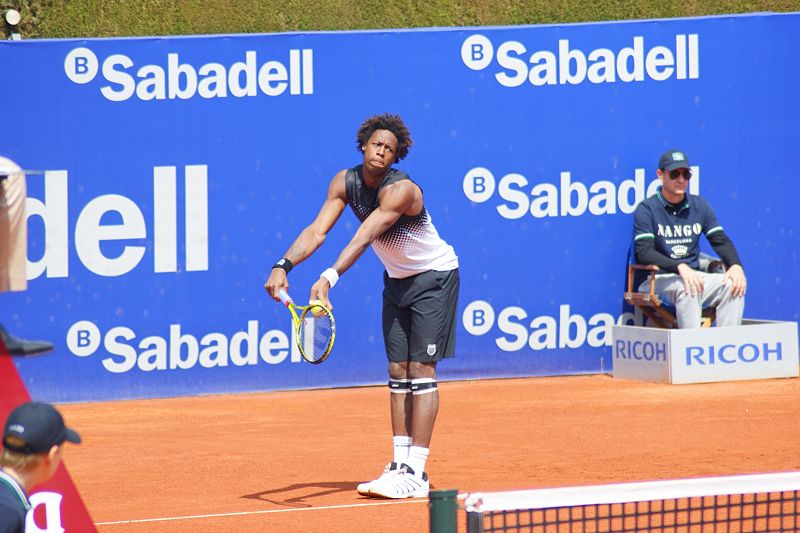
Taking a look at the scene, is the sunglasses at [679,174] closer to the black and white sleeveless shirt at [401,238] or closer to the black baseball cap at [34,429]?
the black and white sleeveless shirt at [401,238]

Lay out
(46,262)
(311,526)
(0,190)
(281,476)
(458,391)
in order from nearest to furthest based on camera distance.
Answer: (0,190) → (311,526) → (281,476) → (46,262) → (458,391)

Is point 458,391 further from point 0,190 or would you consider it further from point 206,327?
point 0,190

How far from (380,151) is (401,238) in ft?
1.45

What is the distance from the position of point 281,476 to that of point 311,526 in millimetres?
1312

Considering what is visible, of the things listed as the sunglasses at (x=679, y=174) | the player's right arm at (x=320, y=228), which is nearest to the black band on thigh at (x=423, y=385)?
the player's right arm at (x=320, y=228)

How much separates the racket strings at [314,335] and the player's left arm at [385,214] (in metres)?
0.11

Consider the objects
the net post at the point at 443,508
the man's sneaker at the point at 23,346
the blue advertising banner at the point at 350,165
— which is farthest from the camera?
the blue advertising banner at the point at 350,165

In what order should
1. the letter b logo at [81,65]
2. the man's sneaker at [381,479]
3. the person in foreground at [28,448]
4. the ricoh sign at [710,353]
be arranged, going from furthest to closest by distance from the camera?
the ricoh sign at [710,353] < the letter b logo at [81,65] < the man's sneaker at [381,479] < the person in foreground at [28,448]

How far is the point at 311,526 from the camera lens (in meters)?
6.14

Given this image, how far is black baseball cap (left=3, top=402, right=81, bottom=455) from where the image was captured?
3475mm

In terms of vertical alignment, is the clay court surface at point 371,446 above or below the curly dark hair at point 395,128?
below

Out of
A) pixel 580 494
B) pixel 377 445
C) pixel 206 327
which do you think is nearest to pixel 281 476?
pixel 377 445

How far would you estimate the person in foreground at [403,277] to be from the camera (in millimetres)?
6766

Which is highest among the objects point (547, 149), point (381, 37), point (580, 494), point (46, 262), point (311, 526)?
point (381, 37)
